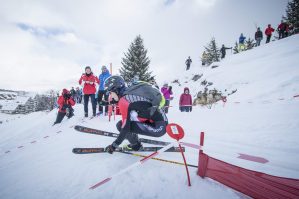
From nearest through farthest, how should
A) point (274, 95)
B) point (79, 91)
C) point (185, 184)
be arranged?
point (185, 184) → point (274, 95) → point (79, 91)

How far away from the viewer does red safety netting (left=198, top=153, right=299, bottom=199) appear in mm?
1876

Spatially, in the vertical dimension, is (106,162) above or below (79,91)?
below

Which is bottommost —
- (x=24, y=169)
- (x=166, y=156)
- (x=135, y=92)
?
(x=24, y=169)

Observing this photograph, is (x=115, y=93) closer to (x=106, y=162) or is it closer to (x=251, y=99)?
(x=106, y=162)

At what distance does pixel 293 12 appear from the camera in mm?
29266

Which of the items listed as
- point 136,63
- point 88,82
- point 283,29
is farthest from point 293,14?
point 88,82

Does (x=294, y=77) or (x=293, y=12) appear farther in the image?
(x=293, y=12)

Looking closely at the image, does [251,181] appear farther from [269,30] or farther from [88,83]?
[269,30]

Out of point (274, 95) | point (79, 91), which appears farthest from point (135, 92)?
point (79, 91)

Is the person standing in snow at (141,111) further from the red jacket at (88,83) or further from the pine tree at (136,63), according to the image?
the pine tree at (136,63)

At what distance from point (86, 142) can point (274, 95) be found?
10.3m

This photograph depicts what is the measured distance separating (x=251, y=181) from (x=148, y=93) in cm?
223

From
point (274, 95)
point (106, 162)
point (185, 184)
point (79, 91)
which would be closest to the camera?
point (185, 184)

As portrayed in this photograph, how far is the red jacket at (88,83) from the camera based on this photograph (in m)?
8.33
